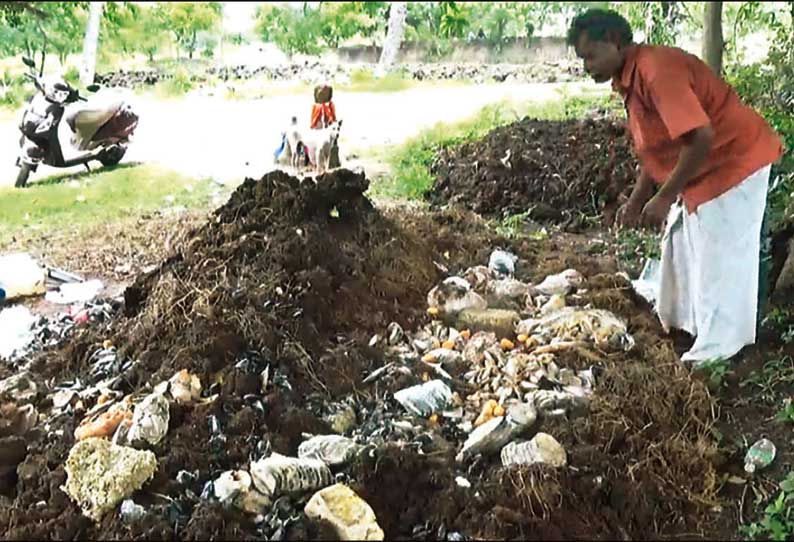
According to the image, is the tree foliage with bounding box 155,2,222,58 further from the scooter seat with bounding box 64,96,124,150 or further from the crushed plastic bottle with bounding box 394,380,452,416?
the crushed plastic bottle with bounding box 394,380,452,416

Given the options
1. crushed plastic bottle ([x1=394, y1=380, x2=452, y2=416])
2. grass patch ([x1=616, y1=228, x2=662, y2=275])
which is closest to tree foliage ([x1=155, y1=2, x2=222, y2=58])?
crushed plastic bottle ([x1=394, y1=380, x2=452, y2=416])

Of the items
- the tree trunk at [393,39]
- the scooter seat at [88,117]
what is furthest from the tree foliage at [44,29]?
the tree trunk at [393,39]

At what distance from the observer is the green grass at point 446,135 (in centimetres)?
574

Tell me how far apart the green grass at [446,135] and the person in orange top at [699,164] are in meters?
2.41

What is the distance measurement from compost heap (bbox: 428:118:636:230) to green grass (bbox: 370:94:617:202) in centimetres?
7

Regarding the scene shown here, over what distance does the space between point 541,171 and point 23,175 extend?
11.2 feet

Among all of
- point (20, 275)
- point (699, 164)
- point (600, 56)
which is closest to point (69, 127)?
point (20, 275)

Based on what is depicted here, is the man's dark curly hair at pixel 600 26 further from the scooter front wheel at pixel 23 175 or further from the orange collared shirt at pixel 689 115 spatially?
the scooter front wheel at pixel 23 175

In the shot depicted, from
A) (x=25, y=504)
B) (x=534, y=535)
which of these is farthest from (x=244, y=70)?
(x=534, y=535)

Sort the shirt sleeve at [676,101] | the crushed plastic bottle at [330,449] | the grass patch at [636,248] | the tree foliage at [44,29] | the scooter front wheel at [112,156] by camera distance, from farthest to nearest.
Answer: the grass patch at [636,248], the scooter front wheel at [112,156], the tree foliage at [44,29], the shirt sleeve at [676,101], the crushed plastic bottle at [330,449]

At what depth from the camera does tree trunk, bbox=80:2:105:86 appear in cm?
393

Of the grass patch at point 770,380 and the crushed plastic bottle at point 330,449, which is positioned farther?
the grass patch at point 770,380

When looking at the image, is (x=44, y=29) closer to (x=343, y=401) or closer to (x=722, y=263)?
(x=343, y=401)

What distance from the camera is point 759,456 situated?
112 inches
